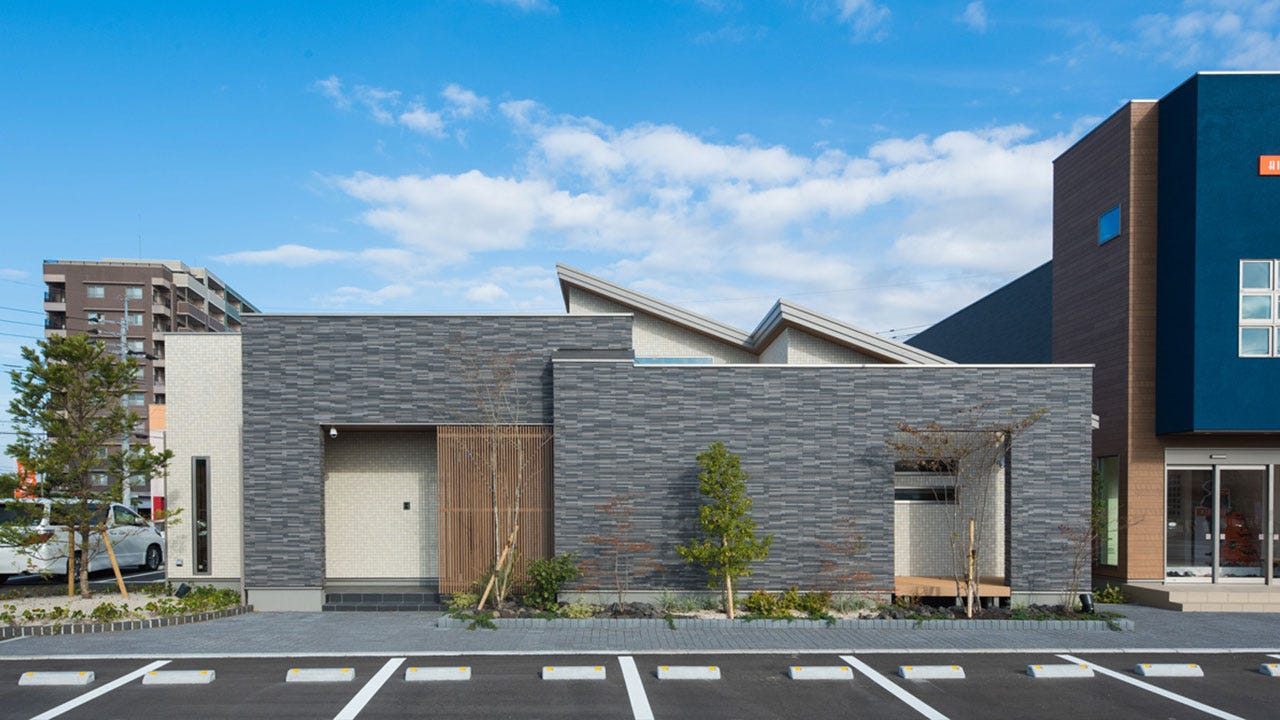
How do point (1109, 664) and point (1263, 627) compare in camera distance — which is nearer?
point (1109, 664)

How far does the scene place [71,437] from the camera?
1179cm

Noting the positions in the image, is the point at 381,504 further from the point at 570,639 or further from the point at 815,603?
the point at 815,603

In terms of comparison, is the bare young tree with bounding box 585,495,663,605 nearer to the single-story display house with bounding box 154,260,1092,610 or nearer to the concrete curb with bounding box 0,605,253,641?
the single-story display house with bounding box 154,260,1092,610

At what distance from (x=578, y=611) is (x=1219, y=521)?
1208cm

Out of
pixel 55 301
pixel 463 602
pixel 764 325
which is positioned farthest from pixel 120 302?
pixel 764 325

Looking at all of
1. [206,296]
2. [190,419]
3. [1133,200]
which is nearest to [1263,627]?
[1133,200]

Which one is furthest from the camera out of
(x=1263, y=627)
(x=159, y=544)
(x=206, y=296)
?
(x=206, y=296)

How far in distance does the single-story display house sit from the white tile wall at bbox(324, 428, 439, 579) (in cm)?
4

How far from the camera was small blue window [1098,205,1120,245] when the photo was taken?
14.1 metres

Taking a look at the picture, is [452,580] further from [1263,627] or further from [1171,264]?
[1171,264]

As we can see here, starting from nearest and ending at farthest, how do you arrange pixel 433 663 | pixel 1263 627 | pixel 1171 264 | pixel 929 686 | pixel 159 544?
pixel 929 686, pixel 433 663, pixel 1263 627, pixel 1171 264, pixel 159 544

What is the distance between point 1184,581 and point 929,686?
8555 mm

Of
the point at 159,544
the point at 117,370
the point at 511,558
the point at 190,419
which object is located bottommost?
the point at 159,544

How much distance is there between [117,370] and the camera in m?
12.1
